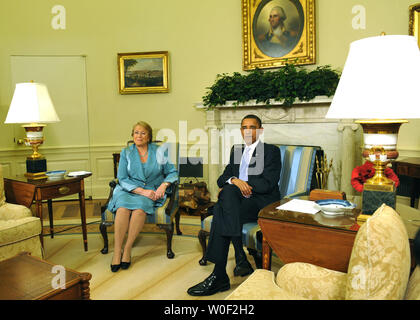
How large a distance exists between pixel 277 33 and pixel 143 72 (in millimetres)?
2292

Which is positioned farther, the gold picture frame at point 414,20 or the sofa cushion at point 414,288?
the gold picture frame at point 414,20

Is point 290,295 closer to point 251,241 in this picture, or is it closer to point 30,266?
point 251,241

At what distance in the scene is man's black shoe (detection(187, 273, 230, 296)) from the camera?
8.00 feet

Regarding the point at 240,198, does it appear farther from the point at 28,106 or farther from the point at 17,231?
the point at 28,106

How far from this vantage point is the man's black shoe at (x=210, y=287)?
8.00ft

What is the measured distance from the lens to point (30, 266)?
195 cm

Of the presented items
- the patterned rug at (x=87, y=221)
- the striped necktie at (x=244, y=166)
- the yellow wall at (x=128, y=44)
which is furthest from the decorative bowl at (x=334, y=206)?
the yellow wall at (x=128, y=44)

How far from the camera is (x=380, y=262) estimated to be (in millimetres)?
1027

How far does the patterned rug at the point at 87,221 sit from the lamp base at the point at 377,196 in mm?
2440

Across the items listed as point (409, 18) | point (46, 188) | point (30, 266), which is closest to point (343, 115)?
point (30, 266)

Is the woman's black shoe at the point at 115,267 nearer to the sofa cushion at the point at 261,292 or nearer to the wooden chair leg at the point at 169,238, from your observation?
the wooden chair leg at the point at 169,238

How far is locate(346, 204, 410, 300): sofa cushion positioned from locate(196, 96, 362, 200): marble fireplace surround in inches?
134

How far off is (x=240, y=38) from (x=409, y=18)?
2.33m

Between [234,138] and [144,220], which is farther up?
[234,138]
